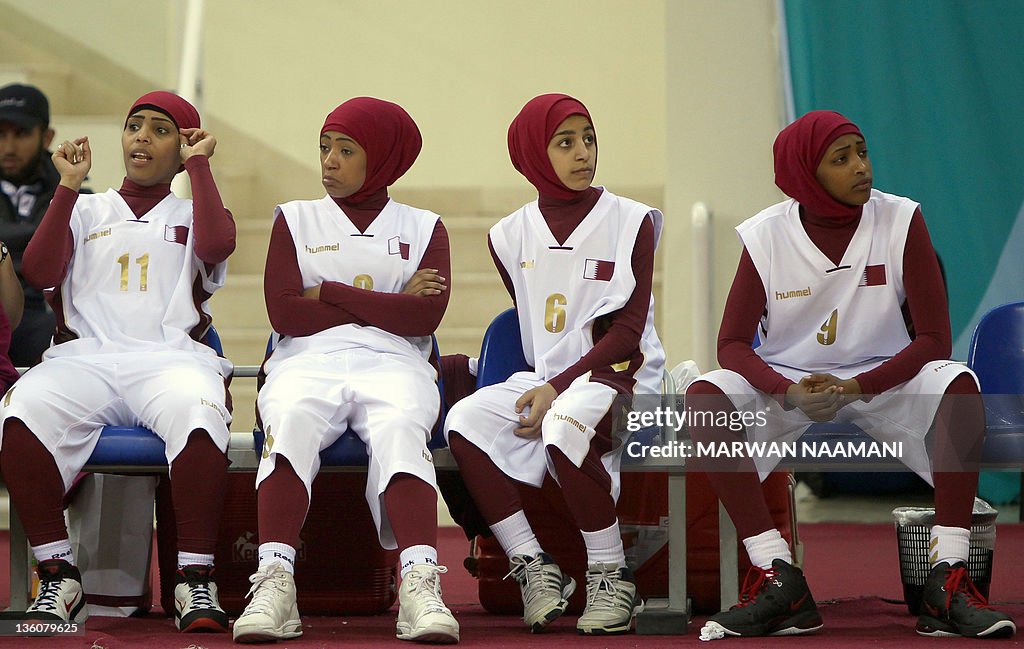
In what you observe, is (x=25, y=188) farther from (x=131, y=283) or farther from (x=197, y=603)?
(x=197, y=603)

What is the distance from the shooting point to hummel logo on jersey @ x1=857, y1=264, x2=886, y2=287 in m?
2.69

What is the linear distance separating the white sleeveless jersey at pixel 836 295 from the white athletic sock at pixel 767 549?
360 millimetres

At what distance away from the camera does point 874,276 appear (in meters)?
2.70

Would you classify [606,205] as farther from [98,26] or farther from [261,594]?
[98,26]

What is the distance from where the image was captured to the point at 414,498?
2.45 meters

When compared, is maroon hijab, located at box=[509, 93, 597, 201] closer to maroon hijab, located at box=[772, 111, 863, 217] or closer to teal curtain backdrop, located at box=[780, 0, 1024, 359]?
maroon hijab, located at box=[772, 111, 863, 217]

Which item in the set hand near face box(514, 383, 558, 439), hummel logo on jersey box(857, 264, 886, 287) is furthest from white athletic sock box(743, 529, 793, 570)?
hummel logo on jersey box(857, 264, 886, 287)

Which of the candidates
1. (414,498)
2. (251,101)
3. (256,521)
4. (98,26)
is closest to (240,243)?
(251,101)

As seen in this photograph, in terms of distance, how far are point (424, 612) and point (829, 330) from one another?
1046 mm

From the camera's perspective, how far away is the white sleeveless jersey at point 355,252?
2785 millimetres

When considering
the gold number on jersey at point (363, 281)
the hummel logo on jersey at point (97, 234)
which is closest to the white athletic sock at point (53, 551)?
the hummel logo on jersey at point (97, 234)

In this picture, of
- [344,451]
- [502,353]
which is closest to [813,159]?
[502,353]

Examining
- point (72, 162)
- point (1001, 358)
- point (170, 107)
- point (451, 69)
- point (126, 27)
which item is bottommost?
point (1001, 358)

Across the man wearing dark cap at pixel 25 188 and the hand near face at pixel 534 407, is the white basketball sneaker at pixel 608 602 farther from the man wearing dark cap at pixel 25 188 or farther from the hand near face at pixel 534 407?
the man wearing dark cap at pixel 25 188
